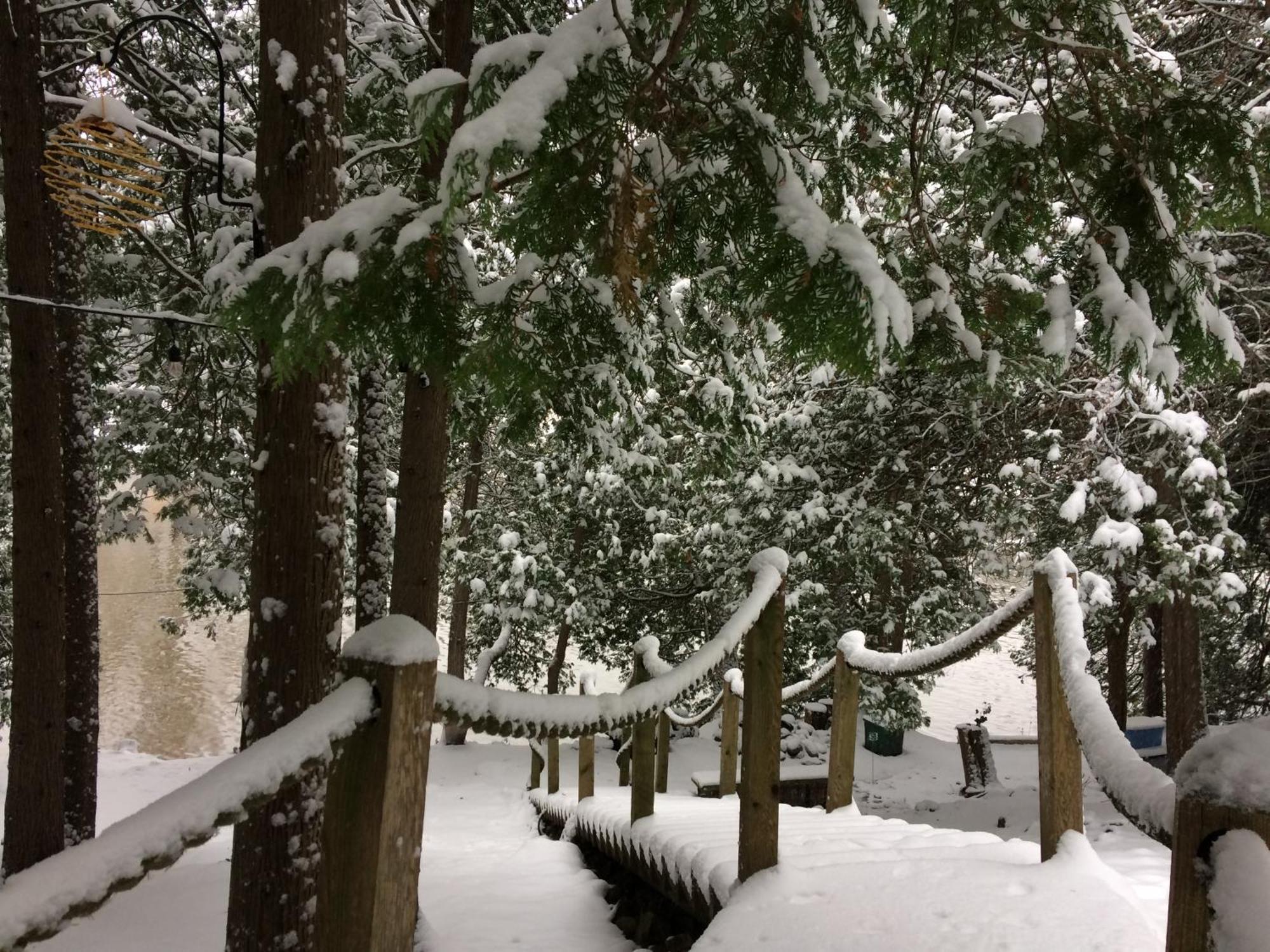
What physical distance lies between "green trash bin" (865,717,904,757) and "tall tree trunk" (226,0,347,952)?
13001 mm

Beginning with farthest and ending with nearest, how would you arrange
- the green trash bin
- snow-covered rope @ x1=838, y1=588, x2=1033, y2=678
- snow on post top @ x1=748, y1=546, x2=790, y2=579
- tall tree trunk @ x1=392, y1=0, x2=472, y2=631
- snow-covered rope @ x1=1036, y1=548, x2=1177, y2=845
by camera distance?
the green trash bin → tall tree trunk @ x1=392, y1=0, x2=472, y2=631 → snow-covered rope @ x1=838, y1=588, x2=1033, y2=678 → snow on post top @ x1=748, y1=546, x2=790, y2=579 → snow-covered rope @ x1=1036, y1=548, x2=1177, y2=845

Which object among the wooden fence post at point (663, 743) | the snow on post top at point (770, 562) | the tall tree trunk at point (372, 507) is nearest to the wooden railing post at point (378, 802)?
the snow on post top at point (770, 562)

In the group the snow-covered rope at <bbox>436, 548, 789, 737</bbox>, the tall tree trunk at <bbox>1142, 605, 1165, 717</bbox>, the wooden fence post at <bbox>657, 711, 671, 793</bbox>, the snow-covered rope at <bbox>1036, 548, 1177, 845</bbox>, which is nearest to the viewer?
the snow-covered rope at <bbox>1036, 548, 1177, 845</bbox>

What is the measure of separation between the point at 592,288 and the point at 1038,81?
6811 mm

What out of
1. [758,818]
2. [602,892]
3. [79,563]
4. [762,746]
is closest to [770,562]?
[762,746]

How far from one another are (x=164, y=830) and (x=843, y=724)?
12.2ft

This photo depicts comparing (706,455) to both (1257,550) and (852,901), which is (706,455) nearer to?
(852,901)

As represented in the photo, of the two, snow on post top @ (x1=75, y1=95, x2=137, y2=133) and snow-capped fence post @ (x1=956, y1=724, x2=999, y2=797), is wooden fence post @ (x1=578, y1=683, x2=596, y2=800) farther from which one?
snow-capped fence post @ (x1=956, y1=724, x2=999, y2=797)

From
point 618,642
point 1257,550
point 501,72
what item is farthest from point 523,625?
point 501,72

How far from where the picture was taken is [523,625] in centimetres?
1504

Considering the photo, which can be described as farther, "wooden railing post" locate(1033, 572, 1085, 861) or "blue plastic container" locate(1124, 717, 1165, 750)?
"blue plastic container" locate(1124, 717, 1165, 750)

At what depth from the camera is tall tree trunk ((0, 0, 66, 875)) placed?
5.10m

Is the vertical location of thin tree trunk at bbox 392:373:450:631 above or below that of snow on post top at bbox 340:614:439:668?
above

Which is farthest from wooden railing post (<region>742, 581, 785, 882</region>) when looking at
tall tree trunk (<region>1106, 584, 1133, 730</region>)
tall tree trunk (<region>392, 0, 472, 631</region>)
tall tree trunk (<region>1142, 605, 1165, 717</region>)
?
tall tree trunk (<region>1142, 605, 1165, 717</region>)
